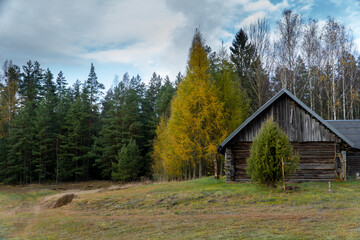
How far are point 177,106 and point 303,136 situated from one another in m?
10.7

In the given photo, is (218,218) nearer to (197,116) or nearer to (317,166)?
(317,166)

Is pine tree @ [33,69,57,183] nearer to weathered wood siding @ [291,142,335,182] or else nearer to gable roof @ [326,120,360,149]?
weathered wood siding @ [291,142,335,182]

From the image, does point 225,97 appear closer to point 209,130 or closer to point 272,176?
point 209,130

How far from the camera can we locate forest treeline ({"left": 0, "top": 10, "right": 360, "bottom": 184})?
80.3 ft

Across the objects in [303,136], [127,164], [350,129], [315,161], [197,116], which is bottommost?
[127,164]

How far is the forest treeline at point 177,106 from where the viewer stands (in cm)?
2448

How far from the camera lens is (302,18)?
101 feet

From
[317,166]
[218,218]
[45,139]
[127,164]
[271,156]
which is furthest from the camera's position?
[45,139]

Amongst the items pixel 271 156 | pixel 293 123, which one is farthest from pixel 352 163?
pixel 271 156

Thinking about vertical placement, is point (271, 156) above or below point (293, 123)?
below

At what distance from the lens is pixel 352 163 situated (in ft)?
67.8

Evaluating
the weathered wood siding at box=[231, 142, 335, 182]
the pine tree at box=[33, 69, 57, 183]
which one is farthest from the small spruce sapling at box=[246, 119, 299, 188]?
the pine tree at box=[33, 69, 57, 183]

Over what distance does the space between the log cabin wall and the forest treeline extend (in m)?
4.61

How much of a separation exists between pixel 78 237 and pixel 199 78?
18.0 meters
